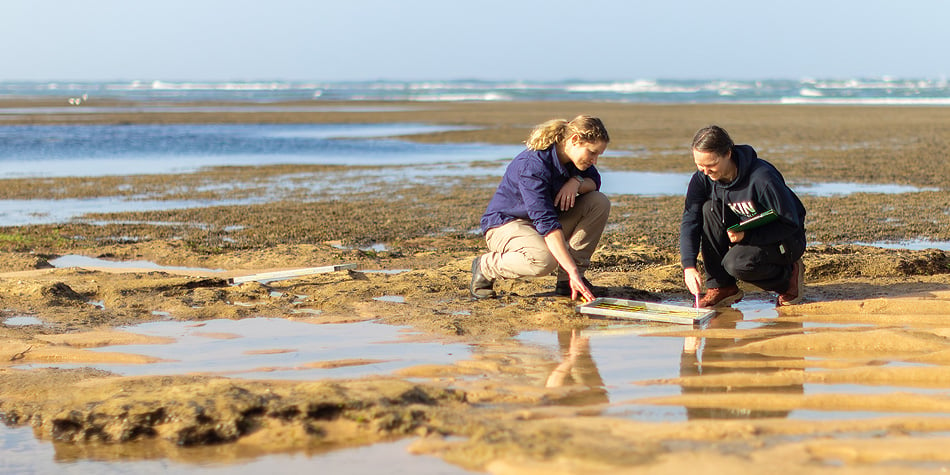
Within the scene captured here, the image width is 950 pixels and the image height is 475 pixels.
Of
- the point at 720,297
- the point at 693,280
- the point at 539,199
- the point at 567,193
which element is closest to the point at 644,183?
the point at 720,297

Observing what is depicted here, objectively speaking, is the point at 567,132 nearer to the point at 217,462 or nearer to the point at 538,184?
the point at 538,184

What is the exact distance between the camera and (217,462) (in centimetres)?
341

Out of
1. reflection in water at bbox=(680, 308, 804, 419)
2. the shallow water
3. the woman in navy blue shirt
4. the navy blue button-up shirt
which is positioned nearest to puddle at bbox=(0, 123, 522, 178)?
the woman in navy blue shirt

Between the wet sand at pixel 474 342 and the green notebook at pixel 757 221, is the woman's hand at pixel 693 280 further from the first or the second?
the green notebook at pixel 757 221

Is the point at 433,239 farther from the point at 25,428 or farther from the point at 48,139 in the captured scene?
the point at 48,139

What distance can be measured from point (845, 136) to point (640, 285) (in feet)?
60.3

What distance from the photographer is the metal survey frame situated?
543 cm

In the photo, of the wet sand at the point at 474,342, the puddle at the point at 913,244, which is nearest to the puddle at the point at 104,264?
the wet sand at the point at 474,342

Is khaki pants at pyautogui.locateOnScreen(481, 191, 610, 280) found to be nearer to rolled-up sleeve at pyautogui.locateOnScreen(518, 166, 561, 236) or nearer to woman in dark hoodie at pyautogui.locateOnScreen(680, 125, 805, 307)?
rolled-up sleeve at pyautogui.locateOnScreen(518, 166, 561, 236)

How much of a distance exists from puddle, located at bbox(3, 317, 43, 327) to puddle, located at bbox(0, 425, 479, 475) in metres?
2.30

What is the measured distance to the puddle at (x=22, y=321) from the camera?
18.7ft

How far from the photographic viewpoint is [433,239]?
9242mm

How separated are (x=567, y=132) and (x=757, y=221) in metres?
1.26

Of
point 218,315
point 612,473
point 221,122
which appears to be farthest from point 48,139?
point 612,473
